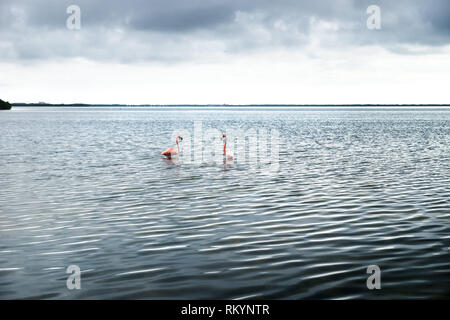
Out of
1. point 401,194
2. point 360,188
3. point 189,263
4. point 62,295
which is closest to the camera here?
point 62,295

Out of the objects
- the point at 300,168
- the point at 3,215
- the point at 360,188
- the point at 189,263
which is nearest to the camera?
the point at 189,263

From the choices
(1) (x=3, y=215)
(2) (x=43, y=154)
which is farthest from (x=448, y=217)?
(2) (x=43, y=154)

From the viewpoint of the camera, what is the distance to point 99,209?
14.4 m

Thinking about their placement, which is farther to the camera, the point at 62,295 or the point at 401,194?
the point at 401,194

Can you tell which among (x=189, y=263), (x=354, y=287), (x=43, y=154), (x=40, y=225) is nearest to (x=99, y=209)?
(x=40, y=225)

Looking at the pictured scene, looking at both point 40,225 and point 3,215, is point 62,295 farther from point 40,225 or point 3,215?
point 3,215

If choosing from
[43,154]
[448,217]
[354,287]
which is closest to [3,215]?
[354,287]

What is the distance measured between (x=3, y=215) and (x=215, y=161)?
1634 centimetres
